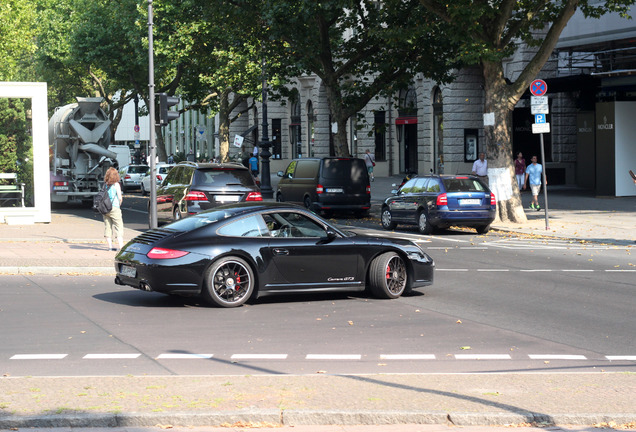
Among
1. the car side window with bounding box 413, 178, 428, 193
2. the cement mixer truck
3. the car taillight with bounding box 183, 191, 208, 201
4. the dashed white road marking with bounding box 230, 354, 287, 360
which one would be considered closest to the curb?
the dashed white road marking with bounding box 230, 354, 287, 360

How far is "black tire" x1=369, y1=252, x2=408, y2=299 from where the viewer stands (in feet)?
41.7

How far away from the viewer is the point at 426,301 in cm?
1273

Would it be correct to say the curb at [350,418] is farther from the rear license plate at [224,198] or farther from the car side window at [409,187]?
the car side window at [409,187]

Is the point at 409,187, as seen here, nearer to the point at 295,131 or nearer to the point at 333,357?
the point at 333,357

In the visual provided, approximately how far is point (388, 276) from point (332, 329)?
2578 mm

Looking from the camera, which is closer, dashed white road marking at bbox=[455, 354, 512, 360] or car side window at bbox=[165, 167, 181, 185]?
dashed white road marking at bbox=[455, 354, 512, 360]

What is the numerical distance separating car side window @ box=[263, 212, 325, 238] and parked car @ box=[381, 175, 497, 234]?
11119mm

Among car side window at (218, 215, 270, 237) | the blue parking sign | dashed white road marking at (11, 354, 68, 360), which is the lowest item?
dashed white road marking at (11, 354, 68, 360)

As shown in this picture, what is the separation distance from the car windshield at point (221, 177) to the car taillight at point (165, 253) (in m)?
10.3

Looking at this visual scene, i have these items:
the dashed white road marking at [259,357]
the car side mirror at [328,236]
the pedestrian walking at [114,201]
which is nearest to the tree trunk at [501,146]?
the pedestrian walking at [114,201]

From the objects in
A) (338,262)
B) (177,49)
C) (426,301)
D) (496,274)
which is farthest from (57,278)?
(177,49)

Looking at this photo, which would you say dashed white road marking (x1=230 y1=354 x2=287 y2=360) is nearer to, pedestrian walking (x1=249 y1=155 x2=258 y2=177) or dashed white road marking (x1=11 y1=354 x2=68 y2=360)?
dashed white road marking (x1=11 y1=354 x2=68 y2=360)

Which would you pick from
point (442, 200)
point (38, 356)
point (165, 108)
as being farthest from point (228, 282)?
point (442, 200)

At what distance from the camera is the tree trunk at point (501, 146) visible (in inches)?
1032
